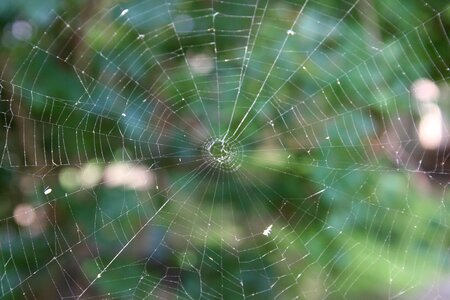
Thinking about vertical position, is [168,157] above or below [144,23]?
below

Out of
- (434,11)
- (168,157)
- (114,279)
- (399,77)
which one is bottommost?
(114,279)

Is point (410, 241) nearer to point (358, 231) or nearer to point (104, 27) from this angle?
point (358, 231)

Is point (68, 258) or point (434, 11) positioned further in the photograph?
point (68, 258)

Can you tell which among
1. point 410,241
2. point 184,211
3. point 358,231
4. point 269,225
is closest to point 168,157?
point 184,211

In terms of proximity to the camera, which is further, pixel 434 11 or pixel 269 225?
pixel 269 225

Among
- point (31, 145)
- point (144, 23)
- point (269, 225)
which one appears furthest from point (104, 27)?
point (269, 225)

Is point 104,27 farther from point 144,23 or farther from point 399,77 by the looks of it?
point 399,77
